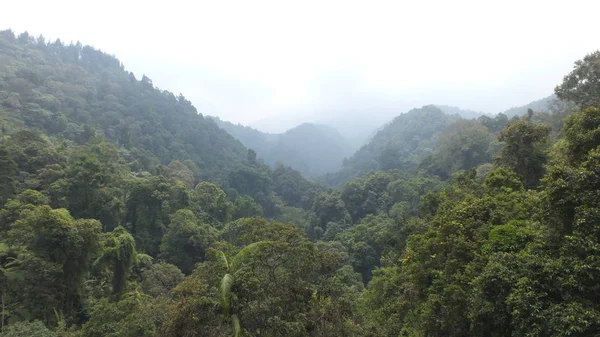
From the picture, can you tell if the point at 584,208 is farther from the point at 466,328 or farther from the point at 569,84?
the point at 569,84

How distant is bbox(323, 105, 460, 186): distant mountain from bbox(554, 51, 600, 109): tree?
158ft

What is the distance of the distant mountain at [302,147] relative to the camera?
406ft

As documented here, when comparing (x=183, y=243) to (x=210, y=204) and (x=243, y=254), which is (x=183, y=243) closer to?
(x=210, y=204)

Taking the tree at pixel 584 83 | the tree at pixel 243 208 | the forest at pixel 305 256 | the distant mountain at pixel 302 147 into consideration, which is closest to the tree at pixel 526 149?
the forest at pixel 305 256

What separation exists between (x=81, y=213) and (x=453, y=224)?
21.7 meters

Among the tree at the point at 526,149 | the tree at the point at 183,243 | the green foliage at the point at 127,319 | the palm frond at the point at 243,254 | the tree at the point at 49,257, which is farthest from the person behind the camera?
the tree at the point at 183,243

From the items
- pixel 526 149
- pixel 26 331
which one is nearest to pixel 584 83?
pixel 526 149

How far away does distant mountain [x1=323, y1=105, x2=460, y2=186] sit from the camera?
7175 centimetres

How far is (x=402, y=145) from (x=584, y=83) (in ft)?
215

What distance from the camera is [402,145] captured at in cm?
8312

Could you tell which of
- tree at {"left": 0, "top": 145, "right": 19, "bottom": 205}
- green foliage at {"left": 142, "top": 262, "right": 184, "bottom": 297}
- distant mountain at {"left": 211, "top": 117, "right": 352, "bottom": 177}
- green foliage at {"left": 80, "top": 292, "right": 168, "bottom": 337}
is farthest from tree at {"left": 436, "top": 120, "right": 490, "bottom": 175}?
distant mountain at {"left": 211, "top": 117, "right": 352, "bottom": 177}

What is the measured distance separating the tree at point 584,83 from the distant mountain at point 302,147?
8880 cm

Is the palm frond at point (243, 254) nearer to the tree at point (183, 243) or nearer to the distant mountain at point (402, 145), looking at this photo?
the tree at point (183, 243)

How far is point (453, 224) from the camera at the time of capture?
10625mm
